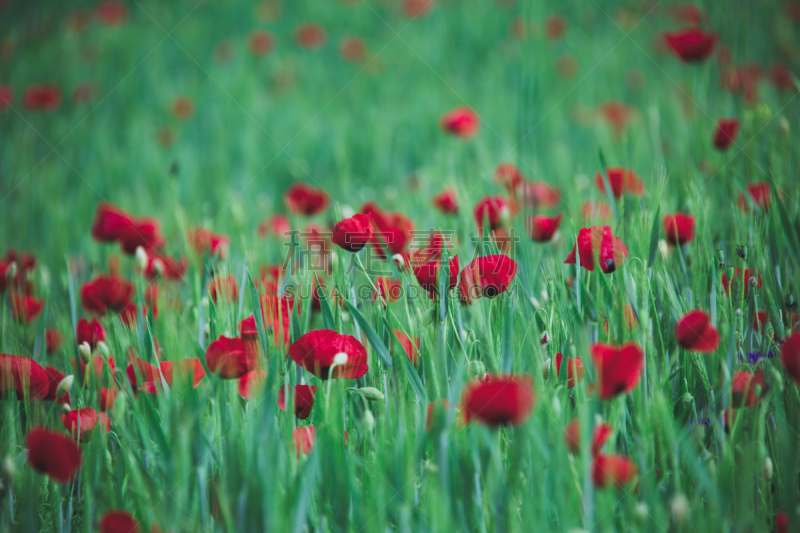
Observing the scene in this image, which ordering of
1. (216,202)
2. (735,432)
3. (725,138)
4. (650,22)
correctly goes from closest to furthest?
(735,432), (725,138), (216,202), (650,22)

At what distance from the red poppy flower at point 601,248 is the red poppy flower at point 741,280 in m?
0.15

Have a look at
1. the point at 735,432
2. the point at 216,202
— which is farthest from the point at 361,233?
the point at 216,202

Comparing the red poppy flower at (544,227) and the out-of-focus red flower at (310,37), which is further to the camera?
the out-of-focus red flower at (310,37)

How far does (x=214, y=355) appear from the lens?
59cm

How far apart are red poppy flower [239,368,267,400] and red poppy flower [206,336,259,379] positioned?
23 millimetres

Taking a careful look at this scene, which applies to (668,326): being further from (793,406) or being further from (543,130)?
(543,130)

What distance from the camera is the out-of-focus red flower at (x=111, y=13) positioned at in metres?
2.72

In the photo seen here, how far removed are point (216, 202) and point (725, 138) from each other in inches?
52.6

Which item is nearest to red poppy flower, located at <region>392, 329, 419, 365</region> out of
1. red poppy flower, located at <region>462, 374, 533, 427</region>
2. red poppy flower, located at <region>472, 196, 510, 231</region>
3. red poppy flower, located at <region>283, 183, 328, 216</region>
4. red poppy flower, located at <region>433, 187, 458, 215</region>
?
red poppy flower, located at <region>462, 374, 533, 427</region>

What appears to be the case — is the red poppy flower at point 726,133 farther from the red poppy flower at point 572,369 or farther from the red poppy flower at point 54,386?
the red poppy flower at point 54,386

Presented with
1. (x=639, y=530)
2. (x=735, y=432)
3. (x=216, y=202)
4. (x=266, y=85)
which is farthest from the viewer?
(x=266, y=85)

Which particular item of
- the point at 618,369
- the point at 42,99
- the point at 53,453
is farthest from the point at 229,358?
the point at 42,99

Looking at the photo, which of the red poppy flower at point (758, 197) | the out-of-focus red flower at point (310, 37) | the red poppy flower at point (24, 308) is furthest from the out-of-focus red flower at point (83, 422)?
the out-of-focus red flower at point (310, 37)

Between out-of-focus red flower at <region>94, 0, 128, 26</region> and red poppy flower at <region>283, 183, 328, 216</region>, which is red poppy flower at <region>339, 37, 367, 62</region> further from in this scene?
red poppy flower at <region>283, 183, 328, 216</region>
